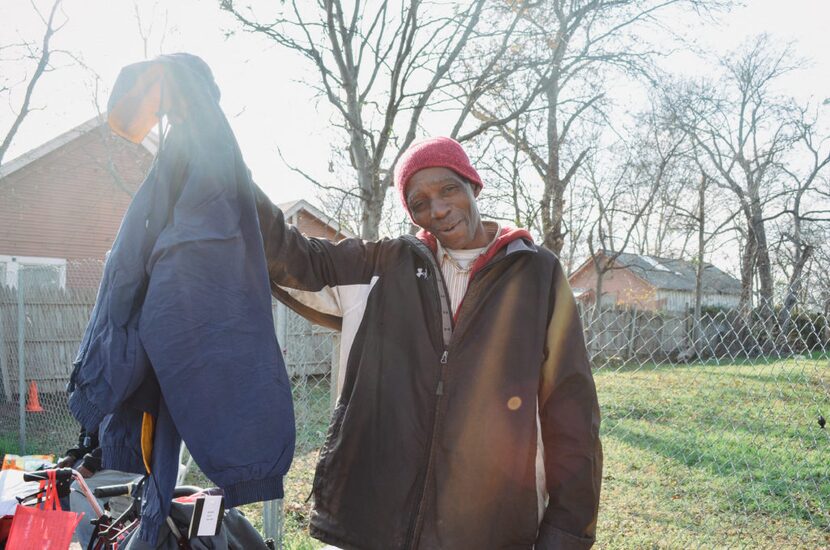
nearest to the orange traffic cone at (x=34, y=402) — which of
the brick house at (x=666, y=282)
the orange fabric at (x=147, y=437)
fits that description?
the orange fabric at (x=147, y=437)

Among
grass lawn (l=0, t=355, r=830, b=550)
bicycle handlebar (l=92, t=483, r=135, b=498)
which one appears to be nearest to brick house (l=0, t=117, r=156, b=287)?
grass lawn (l=0, t=355, r=830, b=550)

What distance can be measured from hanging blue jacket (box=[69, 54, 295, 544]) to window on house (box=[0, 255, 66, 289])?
6932mm

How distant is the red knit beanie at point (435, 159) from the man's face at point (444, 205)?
0.02 m

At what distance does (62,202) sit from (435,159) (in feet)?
58.9

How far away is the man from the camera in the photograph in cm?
188

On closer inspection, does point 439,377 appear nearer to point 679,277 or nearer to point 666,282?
point 666,282

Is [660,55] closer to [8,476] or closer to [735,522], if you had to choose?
[735,522]

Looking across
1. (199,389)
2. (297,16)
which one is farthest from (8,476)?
(297,16)

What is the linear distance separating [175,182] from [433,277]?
0.88 metres

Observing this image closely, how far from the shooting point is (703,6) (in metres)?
4.50

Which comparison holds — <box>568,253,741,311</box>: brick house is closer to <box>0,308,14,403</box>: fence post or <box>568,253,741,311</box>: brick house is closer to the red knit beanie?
<box>0,308,14,403</box>: fence post

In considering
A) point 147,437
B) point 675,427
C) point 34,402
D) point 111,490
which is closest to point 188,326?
point 147,437

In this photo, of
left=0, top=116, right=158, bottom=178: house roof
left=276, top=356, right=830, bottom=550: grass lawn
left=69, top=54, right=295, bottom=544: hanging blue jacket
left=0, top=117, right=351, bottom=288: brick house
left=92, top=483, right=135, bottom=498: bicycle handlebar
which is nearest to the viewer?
left=69, top=54, right=295, bottom=544: hanging blue jacket

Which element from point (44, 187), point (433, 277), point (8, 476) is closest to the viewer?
point (433, 277)
